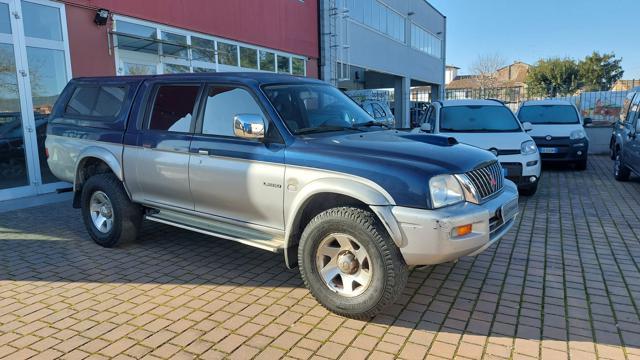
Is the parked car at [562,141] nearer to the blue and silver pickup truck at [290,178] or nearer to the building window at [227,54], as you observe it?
the blue and silver pickup truck at [290,178]

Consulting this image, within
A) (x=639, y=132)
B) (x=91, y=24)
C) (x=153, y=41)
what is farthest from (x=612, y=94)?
(x=91, y=24)

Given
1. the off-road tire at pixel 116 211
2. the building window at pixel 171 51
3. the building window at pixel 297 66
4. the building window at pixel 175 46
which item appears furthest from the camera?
the building window at pixel 297 66

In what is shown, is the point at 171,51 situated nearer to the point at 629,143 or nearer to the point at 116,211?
the point at 116,211

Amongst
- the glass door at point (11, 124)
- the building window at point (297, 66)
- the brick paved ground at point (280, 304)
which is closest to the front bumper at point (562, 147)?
the brick paved ground at point (280, 304)

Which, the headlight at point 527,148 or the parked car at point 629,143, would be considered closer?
the headlight at point 527,148

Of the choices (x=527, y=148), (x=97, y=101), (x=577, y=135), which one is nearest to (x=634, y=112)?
(x=577, y=135)

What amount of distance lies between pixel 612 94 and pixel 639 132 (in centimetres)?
1069

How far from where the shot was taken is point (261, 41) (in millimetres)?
13758

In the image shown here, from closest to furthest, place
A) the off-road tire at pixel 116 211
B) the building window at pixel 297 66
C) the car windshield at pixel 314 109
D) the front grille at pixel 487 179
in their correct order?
the front grille at pixel 487 179
the car windshield at pixel 314 109
the off-road tire at pixel 116 211
the building window at pixel 297 66

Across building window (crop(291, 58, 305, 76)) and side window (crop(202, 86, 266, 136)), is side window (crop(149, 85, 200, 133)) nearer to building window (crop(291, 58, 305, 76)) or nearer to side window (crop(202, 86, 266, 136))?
side window (crop(202, 86, 266, 136))

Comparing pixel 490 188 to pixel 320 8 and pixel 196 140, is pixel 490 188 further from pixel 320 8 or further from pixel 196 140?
pixel 320 8

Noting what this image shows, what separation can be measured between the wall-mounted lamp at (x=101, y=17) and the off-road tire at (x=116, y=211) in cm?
471

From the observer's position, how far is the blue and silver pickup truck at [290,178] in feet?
11.3

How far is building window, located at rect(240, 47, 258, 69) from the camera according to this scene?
43.1 ft
